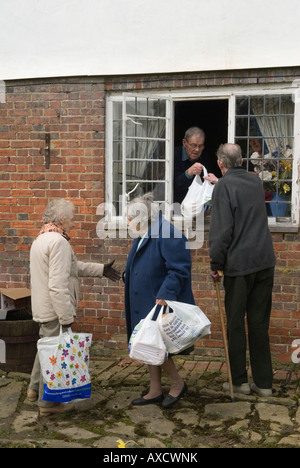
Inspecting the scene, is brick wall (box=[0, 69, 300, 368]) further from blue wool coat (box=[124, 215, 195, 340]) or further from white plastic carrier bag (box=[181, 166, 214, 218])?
blue wool coat (box=[124, 215, 195, 340])

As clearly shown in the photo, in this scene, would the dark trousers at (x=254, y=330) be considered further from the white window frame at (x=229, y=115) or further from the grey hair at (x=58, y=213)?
the grey hair at (x=58, y=213)

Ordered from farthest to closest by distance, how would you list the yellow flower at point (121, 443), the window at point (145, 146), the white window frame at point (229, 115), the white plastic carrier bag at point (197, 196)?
Answer: the window at point (145, 146) < the white plastic carrier bag at point (197, 196) < the white window frame at point (229, 115) < the yellow flower at point (121, 443)

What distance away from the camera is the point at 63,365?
14.8 feet

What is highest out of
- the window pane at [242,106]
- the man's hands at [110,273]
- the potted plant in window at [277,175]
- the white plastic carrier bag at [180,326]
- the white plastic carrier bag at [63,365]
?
the window pane at [242,106]

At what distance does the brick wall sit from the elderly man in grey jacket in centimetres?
115

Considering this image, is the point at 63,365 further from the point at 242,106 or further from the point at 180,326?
the point at 242,106

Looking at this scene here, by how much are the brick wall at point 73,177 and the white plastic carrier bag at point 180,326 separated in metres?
1.69

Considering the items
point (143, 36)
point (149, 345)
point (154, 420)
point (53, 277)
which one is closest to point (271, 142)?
point (143, 36)

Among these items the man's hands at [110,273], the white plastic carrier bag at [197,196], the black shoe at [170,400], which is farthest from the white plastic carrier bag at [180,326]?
the white plastic carrier bag at [197,196]

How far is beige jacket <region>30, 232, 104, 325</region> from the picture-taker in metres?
4.56

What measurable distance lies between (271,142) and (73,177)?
223cm

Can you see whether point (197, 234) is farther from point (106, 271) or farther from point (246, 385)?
point (246, 385)

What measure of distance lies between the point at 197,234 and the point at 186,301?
65.0 inches

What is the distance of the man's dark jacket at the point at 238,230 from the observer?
16.1 feet
